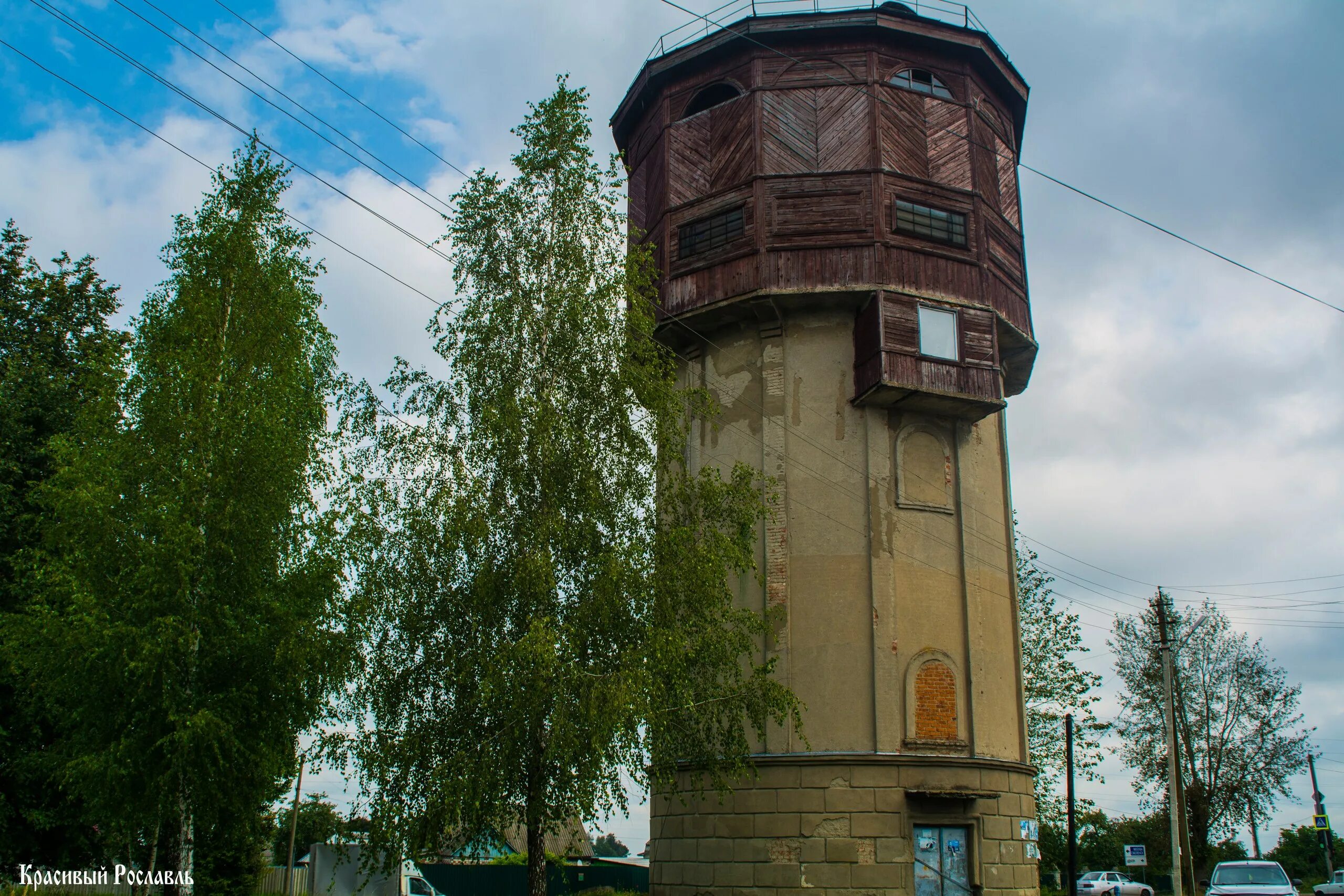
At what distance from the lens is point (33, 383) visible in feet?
74.1

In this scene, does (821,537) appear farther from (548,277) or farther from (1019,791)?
(548,277)

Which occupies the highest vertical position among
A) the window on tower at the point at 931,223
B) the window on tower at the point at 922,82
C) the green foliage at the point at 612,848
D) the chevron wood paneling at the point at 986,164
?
the window on tower at the point at 922,82

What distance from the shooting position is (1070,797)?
31219mm

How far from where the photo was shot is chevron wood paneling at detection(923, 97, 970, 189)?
25.3 m

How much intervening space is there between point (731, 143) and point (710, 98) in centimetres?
238

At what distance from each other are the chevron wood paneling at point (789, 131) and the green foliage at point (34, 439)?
48.1 feet

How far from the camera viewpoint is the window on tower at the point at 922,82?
26.0 m

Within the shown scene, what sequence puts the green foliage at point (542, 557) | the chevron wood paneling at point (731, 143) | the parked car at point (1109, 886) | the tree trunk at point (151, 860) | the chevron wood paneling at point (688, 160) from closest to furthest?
the green foliage at point (542, 557) < the tree trunk at point (151, 860) < the chevron wood paneling at point (731, 143) < the chevron wood paneling at point (688, 160) < the parked car at point (1109, 886)

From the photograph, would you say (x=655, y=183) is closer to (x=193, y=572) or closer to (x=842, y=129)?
(x=842, y=129)

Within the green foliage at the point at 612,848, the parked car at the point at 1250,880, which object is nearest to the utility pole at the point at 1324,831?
the parked car at the point at 1250,880

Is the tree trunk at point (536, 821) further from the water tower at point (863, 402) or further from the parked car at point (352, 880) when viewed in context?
the parked car at point (352, 880)

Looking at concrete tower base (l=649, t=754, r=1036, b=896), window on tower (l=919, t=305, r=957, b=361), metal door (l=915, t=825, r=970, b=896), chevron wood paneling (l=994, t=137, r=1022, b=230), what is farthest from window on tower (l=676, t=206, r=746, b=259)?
metal door (l=915, t=825, r=970, b=896)

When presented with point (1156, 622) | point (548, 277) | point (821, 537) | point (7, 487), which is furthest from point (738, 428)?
point (1156, 622)

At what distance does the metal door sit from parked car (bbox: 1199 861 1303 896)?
472cm
